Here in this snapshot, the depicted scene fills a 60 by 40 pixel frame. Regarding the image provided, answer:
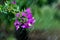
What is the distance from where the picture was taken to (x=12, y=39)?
8.97ft

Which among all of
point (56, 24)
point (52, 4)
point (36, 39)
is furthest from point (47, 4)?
point (36, 39)

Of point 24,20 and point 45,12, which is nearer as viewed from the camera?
point 24,20

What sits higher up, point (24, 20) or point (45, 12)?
point (24, 20)

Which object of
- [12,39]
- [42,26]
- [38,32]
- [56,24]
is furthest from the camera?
[56,24]

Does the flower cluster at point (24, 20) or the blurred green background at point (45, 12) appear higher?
the flower cluster at point (24, 20)

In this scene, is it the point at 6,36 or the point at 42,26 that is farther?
the point at 42,26

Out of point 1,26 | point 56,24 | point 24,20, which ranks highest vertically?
point 24,20

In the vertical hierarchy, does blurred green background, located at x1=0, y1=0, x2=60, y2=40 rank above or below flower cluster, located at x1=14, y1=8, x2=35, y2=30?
below

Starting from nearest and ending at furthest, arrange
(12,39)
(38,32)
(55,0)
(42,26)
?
(12,39) < (38,32) < (42,26) < (55,0)

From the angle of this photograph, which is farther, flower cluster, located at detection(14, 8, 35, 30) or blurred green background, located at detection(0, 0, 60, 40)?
blurred green background, located at detection(0, 0, 60, 40)

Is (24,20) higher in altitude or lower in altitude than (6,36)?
higher

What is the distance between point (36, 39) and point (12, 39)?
544mm

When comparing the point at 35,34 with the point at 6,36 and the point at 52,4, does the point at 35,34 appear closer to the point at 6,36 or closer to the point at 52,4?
the point at 6,36

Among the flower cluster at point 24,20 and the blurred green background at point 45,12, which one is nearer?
the flower cluster at point 24,20
